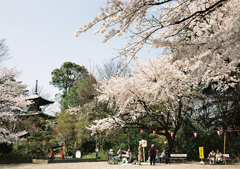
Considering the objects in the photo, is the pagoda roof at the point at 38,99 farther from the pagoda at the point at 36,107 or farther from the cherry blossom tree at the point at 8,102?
the cherry blossom tree at the point at 8,102

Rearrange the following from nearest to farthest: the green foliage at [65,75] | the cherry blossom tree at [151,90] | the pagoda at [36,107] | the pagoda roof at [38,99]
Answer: the cherry blossom tree at [151,90] < the pagoda at [36,107] < the pagoda roof at [38,99] < the green foliage at [65,75]

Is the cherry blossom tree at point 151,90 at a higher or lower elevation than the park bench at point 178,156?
higher

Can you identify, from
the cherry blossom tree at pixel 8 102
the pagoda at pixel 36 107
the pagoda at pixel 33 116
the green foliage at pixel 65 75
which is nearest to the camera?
the cherry blossom tree at pixel 8 102

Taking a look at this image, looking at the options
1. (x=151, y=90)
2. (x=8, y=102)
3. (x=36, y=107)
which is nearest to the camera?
(x=151, y=90)

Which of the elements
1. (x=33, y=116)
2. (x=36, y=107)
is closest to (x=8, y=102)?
(x=33, y=116)

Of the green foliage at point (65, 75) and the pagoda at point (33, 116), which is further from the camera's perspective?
the green foliage at point (65, 75)

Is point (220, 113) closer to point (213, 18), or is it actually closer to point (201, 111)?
point (201, 111)

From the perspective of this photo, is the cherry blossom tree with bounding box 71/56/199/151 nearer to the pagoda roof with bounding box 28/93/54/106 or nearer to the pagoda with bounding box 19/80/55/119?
the pagoda with bounding box 19/80/55/119

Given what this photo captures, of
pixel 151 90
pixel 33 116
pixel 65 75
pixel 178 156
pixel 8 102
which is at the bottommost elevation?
pixel 178 156

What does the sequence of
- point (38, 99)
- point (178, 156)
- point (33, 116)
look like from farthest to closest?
point (38, 99), point (33, 116), point (178, 156)

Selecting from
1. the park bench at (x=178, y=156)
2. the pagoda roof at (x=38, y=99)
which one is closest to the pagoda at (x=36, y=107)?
the pagoda roof at (x=38, y=99)

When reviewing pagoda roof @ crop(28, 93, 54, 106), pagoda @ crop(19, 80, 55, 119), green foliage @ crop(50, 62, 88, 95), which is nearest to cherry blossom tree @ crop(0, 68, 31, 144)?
pagoda @ crop(19, 80, 55, 119)

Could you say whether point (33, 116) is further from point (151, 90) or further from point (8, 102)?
point (151, 90)

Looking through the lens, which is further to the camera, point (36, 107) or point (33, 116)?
point (36, 107)
